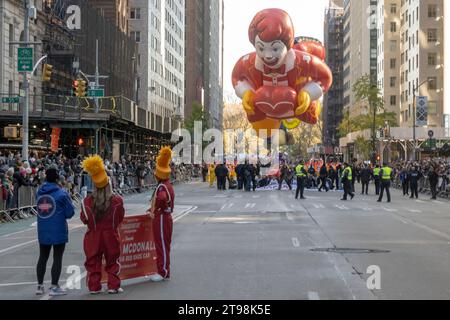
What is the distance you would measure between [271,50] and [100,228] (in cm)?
3284

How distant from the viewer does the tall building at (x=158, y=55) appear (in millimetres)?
91688

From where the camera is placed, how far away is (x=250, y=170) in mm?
48406

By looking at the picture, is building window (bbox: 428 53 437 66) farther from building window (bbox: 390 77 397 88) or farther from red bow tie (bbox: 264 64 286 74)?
red bow tie (bbox: 264 64 286 74)

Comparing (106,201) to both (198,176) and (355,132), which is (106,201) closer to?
(198,176)

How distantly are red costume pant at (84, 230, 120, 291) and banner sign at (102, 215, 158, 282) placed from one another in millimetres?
636

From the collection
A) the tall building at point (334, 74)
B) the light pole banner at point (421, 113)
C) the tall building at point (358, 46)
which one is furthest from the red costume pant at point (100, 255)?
the tall building at point (334, 74)

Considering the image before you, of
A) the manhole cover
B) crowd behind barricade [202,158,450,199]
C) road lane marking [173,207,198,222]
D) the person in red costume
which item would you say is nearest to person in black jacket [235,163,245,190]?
crowd behind barricade [202,158,450,199]

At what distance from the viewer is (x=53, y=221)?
10.5 meters

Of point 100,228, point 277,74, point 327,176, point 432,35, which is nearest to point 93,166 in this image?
point 100,228

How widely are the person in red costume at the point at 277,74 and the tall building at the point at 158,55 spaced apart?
26591 millimetres

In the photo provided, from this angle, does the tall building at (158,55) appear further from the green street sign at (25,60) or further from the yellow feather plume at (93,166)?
the yellow feather plume at (93,166)

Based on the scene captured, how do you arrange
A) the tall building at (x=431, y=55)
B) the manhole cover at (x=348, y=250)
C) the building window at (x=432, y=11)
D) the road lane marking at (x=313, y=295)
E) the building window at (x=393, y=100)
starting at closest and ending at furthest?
the road lane marking at (x=313, y=295) < the manhole cover at (x=348, y=250) < the tall building at (x=431, y=55) < the building window at (x=432, y=11) < the building window at (x=393, y=100)

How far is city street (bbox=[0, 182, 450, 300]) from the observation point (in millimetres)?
10750
